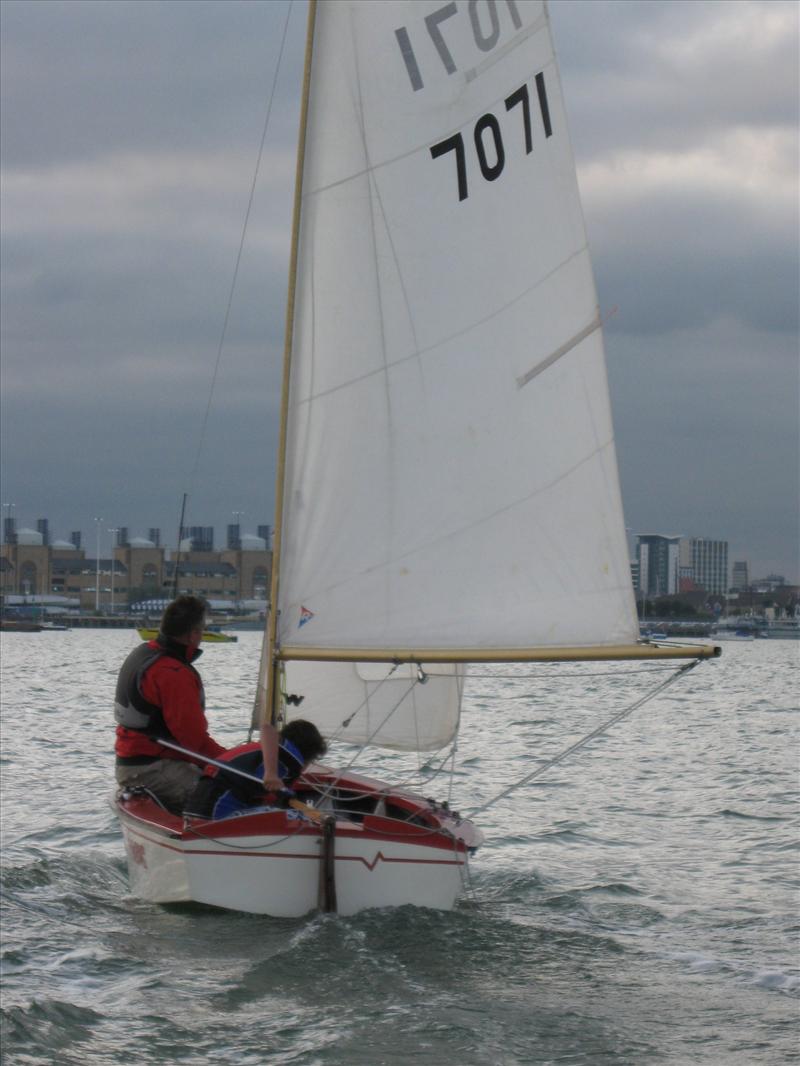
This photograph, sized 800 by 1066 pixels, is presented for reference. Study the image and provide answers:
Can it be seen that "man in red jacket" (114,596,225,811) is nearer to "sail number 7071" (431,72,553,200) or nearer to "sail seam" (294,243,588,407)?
"sail seam" (294,243,588,407)

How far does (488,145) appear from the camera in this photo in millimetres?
8898

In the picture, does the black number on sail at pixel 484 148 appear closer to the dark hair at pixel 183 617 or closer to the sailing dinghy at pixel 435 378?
the sailing dinghy at pixel 435 378

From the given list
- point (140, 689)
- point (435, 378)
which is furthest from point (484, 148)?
point (140, 689)

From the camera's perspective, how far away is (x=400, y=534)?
8.57m

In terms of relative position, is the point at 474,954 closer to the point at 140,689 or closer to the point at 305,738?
the point at 305,738

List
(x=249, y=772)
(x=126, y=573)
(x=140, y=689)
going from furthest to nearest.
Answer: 1. (x=126, y=573)
2. (x=140, y=689)
3. (x=249, y=772)

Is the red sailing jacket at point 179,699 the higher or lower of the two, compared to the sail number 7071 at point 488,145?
lower

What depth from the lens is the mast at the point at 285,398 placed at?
8.46 meters

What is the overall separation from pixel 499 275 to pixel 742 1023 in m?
4.50

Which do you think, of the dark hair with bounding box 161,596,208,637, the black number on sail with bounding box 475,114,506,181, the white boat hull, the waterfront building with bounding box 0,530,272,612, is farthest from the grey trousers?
the waterfront building with bounding box 0,530,272,612

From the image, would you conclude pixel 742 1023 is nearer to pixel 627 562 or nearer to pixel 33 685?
pixel 627 562

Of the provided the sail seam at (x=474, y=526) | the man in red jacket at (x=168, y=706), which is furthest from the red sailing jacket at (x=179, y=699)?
the sail seam at (x=474, y=526)

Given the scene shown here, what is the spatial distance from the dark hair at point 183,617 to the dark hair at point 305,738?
31.7 inches

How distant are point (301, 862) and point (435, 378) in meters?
2.94
